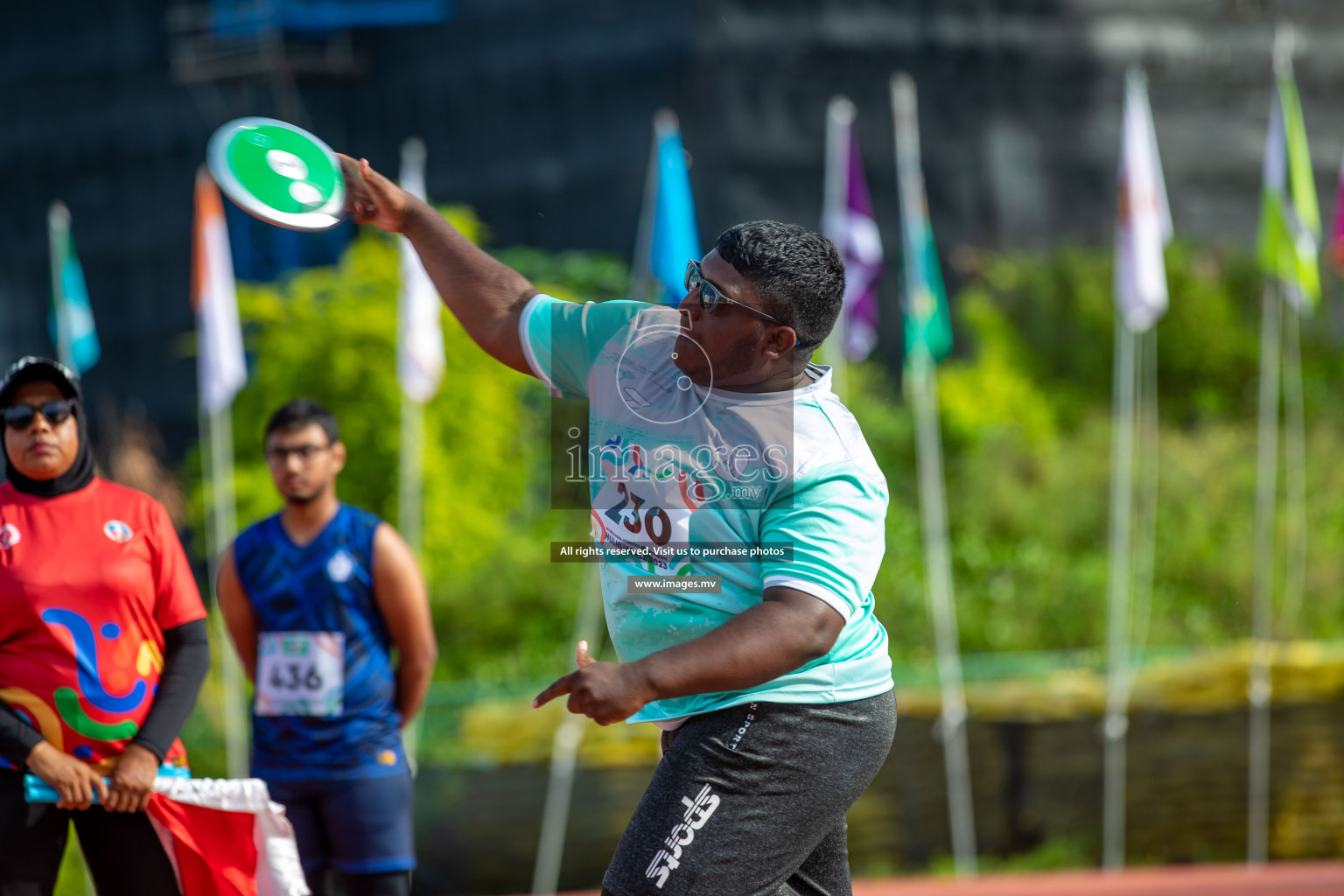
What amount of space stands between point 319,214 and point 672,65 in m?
12.1

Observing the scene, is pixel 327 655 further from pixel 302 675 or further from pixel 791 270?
pixel 791 270

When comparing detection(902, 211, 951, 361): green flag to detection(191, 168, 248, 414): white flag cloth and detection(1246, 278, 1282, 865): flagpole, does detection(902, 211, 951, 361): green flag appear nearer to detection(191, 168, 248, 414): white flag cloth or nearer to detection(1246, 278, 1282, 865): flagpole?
detection(1246, 278, 1282, 865): flagpole

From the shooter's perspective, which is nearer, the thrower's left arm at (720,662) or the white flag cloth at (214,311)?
the thrower's left arm at (720,662)

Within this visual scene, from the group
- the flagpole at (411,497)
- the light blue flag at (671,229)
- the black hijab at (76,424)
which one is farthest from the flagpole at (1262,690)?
the black hijab at (76,424)

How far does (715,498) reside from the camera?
243 cm

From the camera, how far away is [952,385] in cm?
1320

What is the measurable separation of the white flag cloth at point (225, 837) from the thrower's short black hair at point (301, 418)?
134 cm

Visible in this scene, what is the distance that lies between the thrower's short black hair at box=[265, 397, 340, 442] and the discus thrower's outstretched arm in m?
1.71

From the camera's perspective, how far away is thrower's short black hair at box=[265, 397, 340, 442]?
434 cm

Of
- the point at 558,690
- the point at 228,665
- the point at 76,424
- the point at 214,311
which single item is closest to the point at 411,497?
the point at 228,665

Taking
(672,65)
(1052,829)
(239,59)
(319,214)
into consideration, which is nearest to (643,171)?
(672,65)

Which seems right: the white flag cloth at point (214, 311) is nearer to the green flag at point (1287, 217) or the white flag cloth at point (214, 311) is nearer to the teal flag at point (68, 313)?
the teal flag at point (68, 313)

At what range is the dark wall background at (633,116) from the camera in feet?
47.6

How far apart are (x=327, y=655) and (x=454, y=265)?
1893 mm
